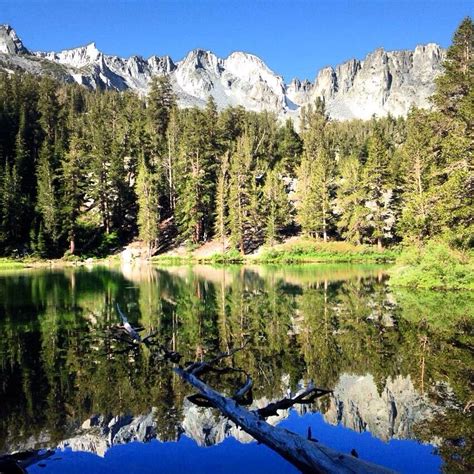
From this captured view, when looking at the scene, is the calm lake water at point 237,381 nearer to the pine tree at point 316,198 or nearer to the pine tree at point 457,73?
the pine tree at point 457,73

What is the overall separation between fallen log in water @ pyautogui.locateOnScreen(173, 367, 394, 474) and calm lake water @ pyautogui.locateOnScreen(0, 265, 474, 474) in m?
0.99

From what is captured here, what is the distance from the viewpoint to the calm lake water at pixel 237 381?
877 cm

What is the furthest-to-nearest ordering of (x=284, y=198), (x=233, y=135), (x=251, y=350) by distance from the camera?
(x=233, y=135), (x=284, y=198), (x=251, y=350)

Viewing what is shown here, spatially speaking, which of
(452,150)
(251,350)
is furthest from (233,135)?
(251,350)

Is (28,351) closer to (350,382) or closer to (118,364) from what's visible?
(118,364)

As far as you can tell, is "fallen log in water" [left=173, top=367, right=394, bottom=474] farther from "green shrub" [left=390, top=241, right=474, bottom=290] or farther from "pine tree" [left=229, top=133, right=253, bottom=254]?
"pine tree" [left=229, top=133, right=253, bottom=254]

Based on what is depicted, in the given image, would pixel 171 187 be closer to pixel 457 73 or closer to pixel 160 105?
pixel 160 105

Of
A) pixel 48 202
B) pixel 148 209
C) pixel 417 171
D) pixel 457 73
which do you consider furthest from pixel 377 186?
pixel 48 202

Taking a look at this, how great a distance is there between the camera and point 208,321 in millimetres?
21578

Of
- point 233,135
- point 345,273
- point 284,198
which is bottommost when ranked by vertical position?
point 345,273

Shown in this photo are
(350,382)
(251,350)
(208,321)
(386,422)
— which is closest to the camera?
(386,422)

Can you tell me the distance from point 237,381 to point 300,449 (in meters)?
6.28

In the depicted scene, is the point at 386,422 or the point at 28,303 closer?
the point at 386,422

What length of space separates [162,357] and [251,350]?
118 inches
